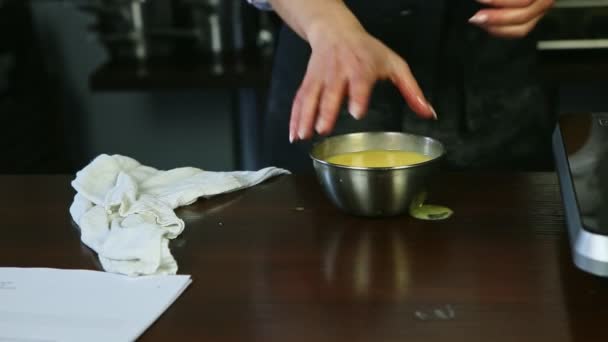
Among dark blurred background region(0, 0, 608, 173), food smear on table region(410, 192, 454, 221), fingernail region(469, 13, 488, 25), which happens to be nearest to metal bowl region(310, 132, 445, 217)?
food smear on table region(410, 192, 454, 221)

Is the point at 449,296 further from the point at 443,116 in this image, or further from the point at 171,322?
the point at 443,116

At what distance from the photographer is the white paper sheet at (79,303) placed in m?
0.75

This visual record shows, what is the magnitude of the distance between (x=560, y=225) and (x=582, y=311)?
220 mm

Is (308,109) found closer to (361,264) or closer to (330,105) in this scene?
(330,105)

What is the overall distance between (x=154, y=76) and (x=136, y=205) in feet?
→ 4.52

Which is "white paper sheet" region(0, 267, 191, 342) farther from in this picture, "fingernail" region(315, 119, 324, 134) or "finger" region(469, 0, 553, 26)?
"finger" region(469, 0, 553, 26)

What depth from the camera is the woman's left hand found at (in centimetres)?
104

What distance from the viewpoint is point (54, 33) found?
9.12 feet

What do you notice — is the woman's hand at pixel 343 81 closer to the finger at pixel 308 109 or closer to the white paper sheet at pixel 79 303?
the finger at pixel 308 109

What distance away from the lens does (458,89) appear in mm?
1458

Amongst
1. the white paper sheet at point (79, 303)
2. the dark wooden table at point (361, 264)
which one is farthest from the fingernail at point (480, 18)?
the white paper sheet at point (79, 303)

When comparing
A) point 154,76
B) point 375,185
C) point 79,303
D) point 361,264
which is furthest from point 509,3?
point 154,76

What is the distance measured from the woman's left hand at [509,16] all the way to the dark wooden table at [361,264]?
0.20 m

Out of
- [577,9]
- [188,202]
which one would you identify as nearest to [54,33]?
[577,9]
